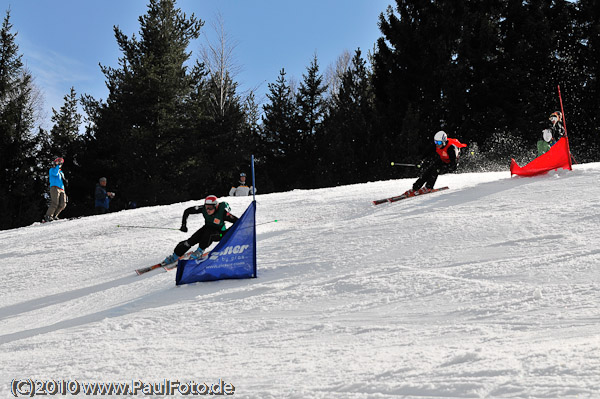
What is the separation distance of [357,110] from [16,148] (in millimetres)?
17099

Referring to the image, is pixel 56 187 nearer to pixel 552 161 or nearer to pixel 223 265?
pixel 223 265

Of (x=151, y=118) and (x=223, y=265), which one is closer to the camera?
(x=223, y=265)

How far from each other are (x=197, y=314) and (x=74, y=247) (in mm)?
5435

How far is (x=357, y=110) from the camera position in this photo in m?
24.7

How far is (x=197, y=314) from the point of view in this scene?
5.02 meters

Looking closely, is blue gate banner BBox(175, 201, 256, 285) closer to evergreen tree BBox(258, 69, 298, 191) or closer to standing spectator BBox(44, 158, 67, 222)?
standing spectator BBox(44, 158, 67, 222)

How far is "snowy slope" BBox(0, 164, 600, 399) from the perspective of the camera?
309 centimetres

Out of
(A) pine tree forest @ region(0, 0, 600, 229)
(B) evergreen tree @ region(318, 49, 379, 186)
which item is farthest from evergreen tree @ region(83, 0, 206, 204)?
(B) evergreen tree @ region(318, 49, 379, 186)

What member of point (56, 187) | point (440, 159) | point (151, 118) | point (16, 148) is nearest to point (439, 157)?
point (440, 159)

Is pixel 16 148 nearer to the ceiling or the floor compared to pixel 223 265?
nearer to the ceiling

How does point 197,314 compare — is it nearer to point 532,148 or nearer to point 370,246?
point 370,246

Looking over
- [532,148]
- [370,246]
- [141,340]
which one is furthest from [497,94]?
[141,340]

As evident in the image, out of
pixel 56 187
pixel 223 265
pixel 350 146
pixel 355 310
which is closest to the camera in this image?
pixel 355 310

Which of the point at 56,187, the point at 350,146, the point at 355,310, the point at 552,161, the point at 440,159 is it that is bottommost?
the point at 355,310
